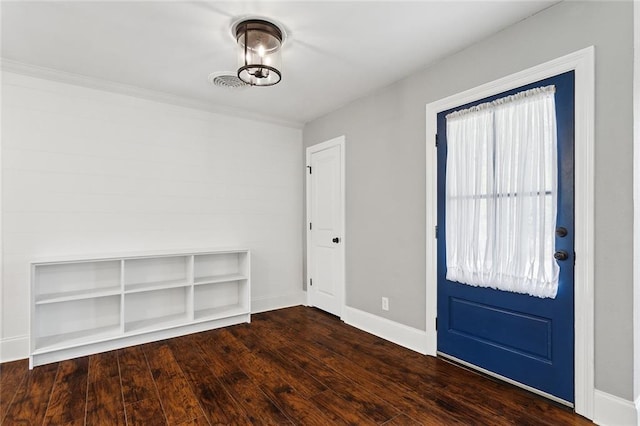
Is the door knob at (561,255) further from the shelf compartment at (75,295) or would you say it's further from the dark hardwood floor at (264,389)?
the shelf compartment at (75,295)

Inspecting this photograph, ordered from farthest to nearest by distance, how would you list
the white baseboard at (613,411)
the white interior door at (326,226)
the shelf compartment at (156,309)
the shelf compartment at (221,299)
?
the white interior door at (326,226)
the shelf compartment at (221,299)
the shelf compartment at (156,309)
the white baseboard at (613,411)

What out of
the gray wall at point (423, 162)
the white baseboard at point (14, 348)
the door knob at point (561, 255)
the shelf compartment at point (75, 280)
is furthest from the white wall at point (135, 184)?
the door knob at point (561, 255)

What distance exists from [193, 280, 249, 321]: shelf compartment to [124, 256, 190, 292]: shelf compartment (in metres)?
0.31

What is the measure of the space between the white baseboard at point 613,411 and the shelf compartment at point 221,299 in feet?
10.2

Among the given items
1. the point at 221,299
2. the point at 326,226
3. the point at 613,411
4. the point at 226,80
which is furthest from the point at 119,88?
the point at 613,411

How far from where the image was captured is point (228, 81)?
3.16 m

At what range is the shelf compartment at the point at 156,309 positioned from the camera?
10.9 ft

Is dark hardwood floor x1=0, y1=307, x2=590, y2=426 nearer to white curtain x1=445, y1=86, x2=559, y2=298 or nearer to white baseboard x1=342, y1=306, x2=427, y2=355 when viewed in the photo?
white baseboard x1=342, y1=306, x2=427, y2=355

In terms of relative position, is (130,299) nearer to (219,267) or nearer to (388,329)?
(219,267)

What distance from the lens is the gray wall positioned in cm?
182

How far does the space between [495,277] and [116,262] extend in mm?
3491

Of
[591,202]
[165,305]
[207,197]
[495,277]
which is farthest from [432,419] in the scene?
[207,197]

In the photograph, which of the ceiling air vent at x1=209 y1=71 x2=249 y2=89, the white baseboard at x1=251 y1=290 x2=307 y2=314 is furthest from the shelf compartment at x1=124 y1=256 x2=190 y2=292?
the ceiling air vent at x1=209 y1=71 x2=249 y2=89

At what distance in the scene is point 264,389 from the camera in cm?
232
